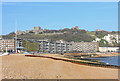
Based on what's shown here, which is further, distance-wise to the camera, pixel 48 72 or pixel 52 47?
pixel 52 47

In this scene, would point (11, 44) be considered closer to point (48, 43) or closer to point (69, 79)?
point (48, 43)

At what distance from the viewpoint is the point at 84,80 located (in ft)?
53.0

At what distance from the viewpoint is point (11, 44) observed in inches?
5591

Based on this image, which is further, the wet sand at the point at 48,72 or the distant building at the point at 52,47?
the distant building at the point at 52,47

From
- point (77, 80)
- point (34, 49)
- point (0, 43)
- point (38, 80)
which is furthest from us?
point (0, 43)

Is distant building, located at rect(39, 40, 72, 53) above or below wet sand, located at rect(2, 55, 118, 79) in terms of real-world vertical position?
above

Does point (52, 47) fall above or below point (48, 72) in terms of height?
above

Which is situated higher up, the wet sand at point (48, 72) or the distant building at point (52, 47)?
the distant building at point (52, 47)

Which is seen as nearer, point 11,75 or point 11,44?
point 11,75

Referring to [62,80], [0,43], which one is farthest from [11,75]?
[0,43]

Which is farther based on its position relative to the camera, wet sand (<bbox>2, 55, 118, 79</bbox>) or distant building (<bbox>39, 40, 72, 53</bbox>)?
distant building (<bbox>39, 40, 72, 53</bbox>)

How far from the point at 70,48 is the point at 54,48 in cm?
2623

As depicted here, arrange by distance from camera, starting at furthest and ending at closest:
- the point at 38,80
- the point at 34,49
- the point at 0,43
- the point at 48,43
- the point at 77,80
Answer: the point at 48,43, the point at 0,43, the point at 34,49, the point at 77,80, the point at 38,80

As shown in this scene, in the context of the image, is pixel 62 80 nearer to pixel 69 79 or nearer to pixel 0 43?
pixel 69 79
